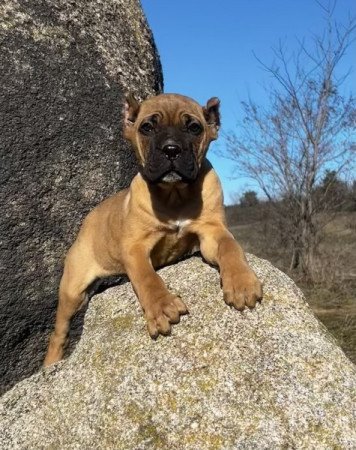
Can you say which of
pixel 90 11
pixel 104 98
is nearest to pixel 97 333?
pixel 104 98

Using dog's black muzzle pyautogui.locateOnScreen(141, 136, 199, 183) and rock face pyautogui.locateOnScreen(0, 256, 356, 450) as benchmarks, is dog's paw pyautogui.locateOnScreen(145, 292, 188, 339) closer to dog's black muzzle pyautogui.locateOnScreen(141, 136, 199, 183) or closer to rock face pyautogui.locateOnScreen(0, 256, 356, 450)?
rock face pyautogui.locateOnScreen(0, 256, 356, 450)

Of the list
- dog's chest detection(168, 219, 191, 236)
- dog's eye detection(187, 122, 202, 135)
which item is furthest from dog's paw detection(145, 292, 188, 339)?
dog's eye detection(187, 122, 202, 135)

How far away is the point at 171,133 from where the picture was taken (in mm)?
4855

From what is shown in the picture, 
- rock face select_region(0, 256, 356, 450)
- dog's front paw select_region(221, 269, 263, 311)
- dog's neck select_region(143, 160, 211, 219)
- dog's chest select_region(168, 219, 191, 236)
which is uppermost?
dog's neck select_region(143, 160, 211, 219)

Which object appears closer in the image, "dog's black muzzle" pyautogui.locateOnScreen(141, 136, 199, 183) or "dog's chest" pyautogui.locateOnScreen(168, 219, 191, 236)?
"dog's black muzzle" pyautogui.locateOnScreen(141, 136, 199, 183)

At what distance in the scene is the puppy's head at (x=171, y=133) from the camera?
471cm

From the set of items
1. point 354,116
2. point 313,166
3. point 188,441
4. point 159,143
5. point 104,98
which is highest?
point 354,116

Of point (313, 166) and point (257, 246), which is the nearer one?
point (313, 166)

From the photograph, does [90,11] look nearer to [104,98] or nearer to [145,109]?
[104,98]

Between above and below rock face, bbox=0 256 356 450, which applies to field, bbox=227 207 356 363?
above

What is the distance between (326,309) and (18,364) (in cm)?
905

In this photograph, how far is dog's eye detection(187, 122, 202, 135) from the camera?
16.6ft

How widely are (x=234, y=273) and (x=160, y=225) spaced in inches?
40.8

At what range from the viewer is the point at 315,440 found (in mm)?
3611
